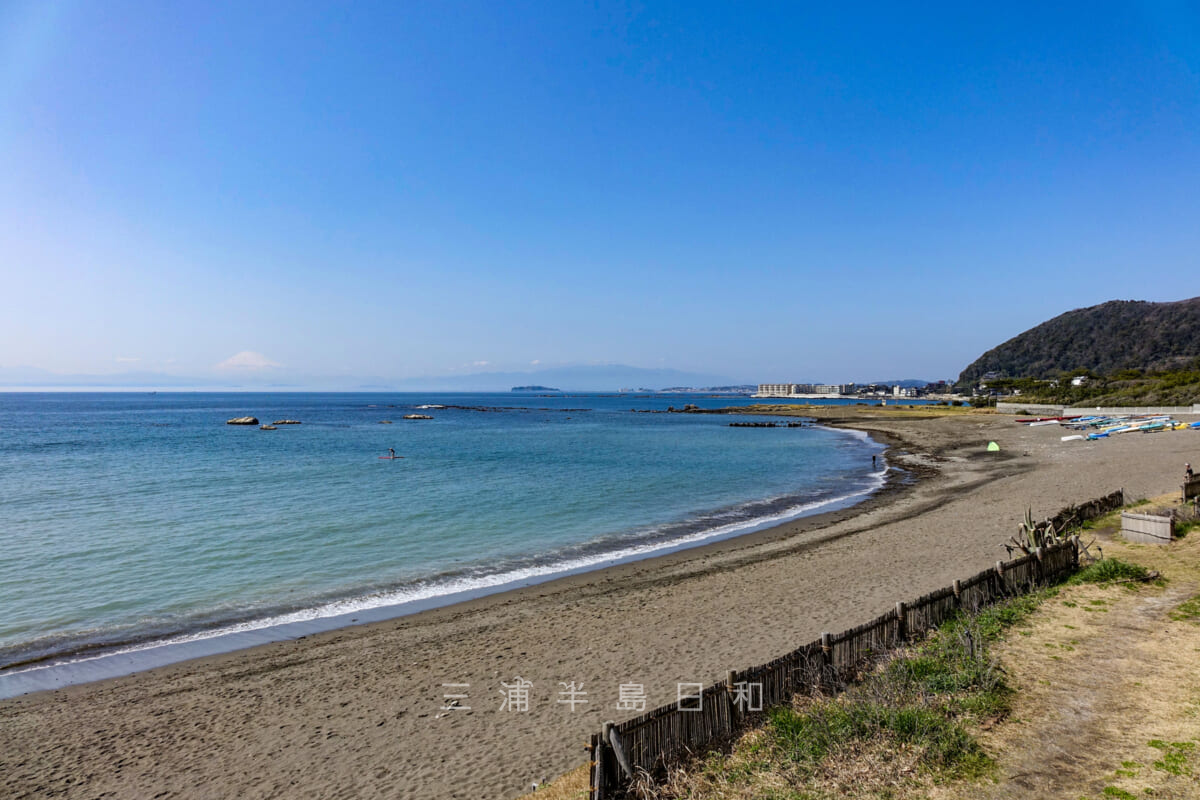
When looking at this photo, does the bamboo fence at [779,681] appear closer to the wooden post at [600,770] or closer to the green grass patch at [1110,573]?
the wooden post at [600,770]

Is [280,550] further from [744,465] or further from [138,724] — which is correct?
[744,465]

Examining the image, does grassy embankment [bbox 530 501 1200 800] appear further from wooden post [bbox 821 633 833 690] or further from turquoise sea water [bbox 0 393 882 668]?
turquoise sea water [bbox 0 393 882 668]

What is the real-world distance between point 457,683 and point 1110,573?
12.9 metres

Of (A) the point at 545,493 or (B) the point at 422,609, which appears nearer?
(B) the point at 422,609

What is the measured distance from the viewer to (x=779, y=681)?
7680 mm

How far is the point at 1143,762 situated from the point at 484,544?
18.2 m

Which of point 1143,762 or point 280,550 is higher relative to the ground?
point 1143,762

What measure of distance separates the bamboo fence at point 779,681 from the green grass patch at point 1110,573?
58 centimetres

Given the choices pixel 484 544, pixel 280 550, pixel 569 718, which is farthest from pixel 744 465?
pixel 569 718

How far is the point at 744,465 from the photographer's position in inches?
1714

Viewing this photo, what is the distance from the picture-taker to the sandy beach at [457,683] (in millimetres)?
7848

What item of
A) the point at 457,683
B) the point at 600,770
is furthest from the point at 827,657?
the point at 457,683

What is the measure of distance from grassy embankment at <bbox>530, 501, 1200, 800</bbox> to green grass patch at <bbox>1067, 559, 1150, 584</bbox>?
209cm

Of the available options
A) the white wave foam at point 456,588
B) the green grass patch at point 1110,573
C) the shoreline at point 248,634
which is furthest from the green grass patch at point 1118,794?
the white wave foam at point 456,588
